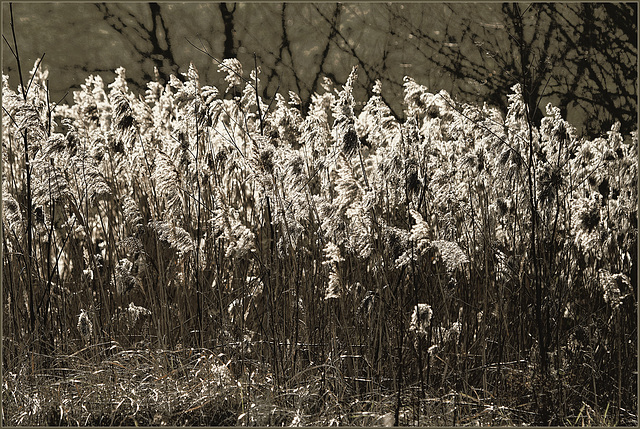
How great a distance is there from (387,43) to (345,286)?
3.52m

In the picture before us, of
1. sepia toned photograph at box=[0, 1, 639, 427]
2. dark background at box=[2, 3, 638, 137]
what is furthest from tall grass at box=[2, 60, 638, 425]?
dark background at box=[2, 3, 638, 137]

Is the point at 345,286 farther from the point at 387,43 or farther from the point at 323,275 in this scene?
the point at 387,43

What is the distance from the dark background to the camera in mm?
5930

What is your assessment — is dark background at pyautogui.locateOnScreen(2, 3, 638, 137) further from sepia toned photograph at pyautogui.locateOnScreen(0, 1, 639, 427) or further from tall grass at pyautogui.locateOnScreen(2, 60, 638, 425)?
tall grass at pyautogui.locateOnScreen(2, 60, 638, 425)

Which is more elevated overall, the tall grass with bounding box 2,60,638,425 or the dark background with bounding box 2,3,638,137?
the dark background with bounding box 2,3,638,137

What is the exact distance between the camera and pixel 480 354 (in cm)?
299

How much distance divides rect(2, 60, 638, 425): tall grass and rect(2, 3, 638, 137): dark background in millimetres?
2404

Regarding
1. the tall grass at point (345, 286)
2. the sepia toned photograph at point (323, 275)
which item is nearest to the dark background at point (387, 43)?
the sepia toned photograph at point (323, 275)

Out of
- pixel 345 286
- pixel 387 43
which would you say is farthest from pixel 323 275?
pixel 387 43

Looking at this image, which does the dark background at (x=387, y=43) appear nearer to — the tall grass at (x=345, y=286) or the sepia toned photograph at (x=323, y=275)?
the sepia toned photograph at (x=323, y=275)

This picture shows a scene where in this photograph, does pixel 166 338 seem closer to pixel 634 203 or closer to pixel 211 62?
pixel 634 203

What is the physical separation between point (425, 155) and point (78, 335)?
194 cm

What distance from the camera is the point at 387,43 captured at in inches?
236

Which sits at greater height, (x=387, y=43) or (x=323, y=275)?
(x=387, y=43)
